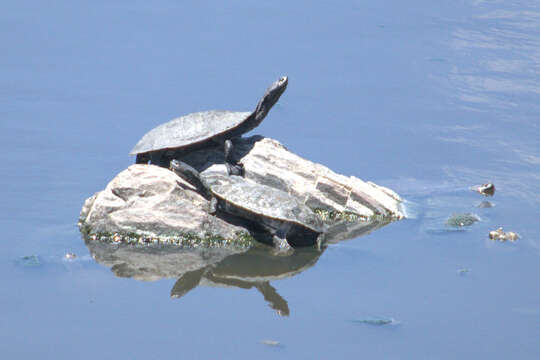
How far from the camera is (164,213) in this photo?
29.5 ft

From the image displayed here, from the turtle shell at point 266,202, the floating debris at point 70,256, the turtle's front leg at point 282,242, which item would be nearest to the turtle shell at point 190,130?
the turtle shell at point 266,202

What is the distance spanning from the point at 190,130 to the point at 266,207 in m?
1.85

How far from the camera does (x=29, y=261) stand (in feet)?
28.2

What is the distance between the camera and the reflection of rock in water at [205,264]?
27.3 feet

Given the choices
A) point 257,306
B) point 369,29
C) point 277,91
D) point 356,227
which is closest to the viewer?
point 257,306

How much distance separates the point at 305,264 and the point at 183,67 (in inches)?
278

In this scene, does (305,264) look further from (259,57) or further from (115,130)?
(259,57)

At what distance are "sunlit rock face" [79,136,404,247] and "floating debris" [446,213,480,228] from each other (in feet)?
2.02

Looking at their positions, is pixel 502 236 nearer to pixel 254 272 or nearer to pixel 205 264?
pixel 254 272

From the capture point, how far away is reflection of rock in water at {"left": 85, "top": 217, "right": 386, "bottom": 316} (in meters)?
8.33

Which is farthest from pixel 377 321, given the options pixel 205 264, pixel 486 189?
pixel 486 189

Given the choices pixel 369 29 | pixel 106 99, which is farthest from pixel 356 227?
pixel 369 29

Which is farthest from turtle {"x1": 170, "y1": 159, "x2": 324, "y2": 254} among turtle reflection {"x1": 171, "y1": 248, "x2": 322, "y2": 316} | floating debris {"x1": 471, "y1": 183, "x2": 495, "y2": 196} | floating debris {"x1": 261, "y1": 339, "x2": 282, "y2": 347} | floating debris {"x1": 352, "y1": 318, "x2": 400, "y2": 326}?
floating debris {"x1": 471, "y1": 183, "x2": 495, "y2": 196}

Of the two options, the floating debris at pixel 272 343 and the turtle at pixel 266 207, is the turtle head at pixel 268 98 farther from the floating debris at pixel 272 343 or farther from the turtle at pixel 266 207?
the floating debris at pixel 272 343
